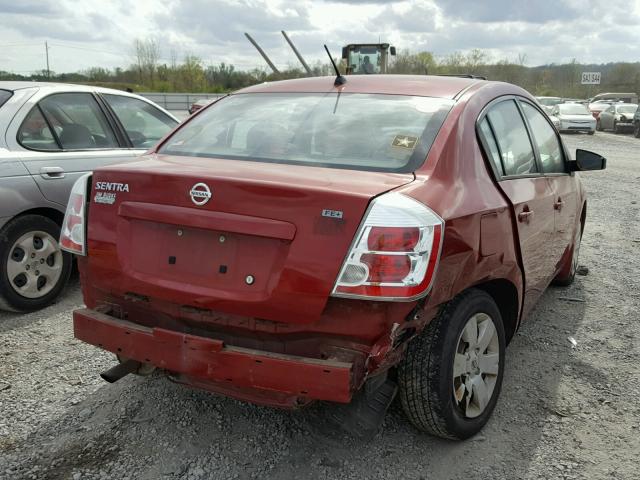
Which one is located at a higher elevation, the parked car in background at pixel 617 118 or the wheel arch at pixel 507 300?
the parked car in background at pixel 617 118

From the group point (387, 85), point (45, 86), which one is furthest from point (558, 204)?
point (45, 86)

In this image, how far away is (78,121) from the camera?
203 inches

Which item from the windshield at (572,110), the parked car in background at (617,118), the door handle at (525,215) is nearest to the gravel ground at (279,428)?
the door handle at (525,215)

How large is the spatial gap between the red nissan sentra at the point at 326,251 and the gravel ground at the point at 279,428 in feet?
0.75

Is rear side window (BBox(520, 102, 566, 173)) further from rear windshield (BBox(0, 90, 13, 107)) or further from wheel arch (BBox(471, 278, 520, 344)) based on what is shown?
rear windshield (BBox(0, 90, 13, 107))

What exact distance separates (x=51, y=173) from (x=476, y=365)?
11.4 feet

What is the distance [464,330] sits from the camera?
2.75 m

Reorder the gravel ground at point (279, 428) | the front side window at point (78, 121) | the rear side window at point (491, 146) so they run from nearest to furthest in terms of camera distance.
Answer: the gravel ground at point (279, 428)
the rear side window at point (491, 146)
the front side window at point (78, 121)

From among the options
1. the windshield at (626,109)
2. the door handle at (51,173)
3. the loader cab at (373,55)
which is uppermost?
the loader cab at (373,55)

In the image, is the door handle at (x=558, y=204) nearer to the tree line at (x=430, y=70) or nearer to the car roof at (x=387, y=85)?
the car roof at (x=387, y=85)

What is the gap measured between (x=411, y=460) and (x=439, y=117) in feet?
5.28

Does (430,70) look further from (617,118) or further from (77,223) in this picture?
(77,223)

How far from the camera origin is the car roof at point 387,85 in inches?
125

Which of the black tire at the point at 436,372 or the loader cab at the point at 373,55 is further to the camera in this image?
the loader cab at the point at 373,55
